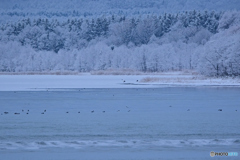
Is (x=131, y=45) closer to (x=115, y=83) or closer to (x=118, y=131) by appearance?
(x=115, y=83)

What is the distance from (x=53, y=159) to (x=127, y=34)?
17933 centimetres

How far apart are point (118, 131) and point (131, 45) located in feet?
512

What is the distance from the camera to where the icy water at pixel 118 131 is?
51.0ft

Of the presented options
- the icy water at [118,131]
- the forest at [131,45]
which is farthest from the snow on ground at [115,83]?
the icy water at [118,131]

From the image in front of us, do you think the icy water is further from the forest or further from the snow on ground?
the forest

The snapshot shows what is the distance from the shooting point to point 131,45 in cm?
17475

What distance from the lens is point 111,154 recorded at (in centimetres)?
1530

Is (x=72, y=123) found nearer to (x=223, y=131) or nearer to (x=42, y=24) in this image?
(x=223, y=131)

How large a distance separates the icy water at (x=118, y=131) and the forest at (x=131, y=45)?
132 ft

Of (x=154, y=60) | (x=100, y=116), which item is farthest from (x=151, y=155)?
(x=154, y=60)

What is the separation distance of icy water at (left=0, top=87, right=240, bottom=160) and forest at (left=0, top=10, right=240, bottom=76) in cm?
4026

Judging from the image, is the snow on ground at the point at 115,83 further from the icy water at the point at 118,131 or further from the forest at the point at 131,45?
the icy water at the point at 118,131

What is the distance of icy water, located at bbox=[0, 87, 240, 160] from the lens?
15539 mm

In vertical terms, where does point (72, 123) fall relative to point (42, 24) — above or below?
below
